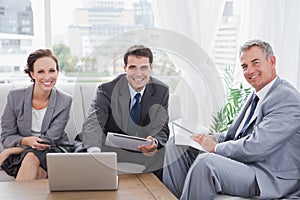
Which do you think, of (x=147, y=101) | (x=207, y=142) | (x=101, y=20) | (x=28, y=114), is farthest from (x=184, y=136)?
(x=101, y=20)

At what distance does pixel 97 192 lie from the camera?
210cm

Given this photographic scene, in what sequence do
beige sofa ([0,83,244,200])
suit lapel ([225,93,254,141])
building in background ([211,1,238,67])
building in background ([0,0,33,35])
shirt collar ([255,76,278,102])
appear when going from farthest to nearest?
building in background ([211,1,238,67]) < building in background ([0,0,33,35]) < suit lapel ([225,93,254,141]) < shirt collar ([255,76,278,102]) < beige sofa ([0,83,244,200])

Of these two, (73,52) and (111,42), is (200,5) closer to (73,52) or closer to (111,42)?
(73,52)

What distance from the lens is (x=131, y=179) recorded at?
2.27 meters

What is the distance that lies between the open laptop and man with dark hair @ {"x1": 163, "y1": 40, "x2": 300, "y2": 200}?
0.39m

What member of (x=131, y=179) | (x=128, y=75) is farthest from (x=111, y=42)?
(x=131, y=179)

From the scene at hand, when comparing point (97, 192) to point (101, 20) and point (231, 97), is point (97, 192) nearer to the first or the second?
point (231, 97)

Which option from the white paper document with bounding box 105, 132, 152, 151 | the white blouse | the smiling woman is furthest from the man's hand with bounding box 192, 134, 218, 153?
the white blouse

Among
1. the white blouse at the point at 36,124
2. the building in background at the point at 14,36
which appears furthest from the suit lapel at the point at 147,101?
the building in background at the point at 14,36

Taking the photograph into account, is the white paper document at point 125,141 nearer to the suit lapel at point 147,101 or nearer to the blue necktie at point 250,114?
the suit lapel at point 147,101

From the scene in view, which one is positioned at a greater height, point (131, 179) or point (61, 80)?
point (61, 80)

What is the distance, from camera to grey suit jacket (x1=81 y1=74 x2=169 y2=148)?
2.17m

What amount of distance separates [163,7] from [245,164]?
157 cm

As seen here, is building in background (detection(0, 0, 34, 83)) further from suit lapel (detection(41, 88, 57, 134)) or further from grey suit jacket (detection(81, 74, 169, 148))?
grey suit jacket (detection(81, 74, 169, 148))
